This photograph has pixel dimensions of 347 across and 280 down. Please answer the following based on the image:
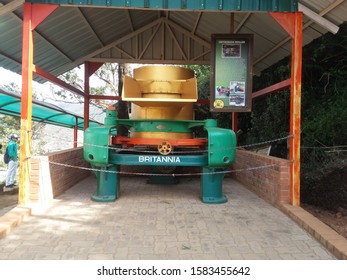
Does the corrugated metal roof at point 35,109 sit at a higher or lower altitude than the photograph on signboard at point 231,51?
lower

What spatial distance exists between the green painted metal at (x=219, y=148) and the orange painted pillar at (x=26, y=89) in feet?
9.61

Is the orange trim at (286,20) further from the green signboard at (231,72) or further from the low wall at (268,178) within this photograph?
the low wall at (268,178)

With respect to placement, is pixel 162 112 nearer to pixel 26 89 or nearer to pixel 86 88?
pixel 26 89

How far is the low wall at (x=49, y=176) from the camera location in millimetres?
5398

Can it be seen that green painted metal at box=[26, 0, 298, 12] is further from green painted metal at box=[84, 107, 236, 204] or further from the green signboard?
green painted metal at box=[84, 107, 236, 204]

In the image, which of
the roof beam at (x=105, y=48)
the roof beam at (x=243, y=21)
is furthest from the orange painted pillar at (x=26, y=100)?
the roof beam at (x=105, y=48)

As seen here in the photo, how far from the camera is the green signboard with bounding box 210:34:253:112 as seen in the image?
678 centimetres

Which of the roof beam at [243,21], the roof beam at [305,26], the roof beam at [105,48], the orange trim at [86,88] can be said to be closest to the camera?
the roof beam at [305,26]

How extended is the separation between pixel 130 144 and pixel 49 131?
1222 inches

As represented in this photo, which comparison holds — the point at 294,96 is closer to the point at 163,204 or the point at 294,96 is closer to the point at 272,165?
the point at 272,165

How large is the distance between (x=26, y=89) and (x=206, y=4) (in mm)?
3208

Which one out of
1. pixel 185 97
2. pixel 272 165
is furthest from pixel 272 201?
pixel 185 97


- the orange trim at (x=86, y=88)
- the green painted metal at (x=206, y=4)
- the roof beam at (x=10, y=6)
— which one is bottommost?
the orange trim at (x=86, y=88)

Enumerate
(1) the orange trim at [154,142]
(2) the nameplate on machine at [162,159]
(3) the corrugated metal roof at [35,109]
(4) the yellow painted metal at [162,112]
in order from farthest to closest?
(3) the corrugated metal roof at [35,109] → (4) the yellow painted metal at [162,112] → (1) the orange trim at [154,142] → (2) the nameplate on machine at [162,159]
